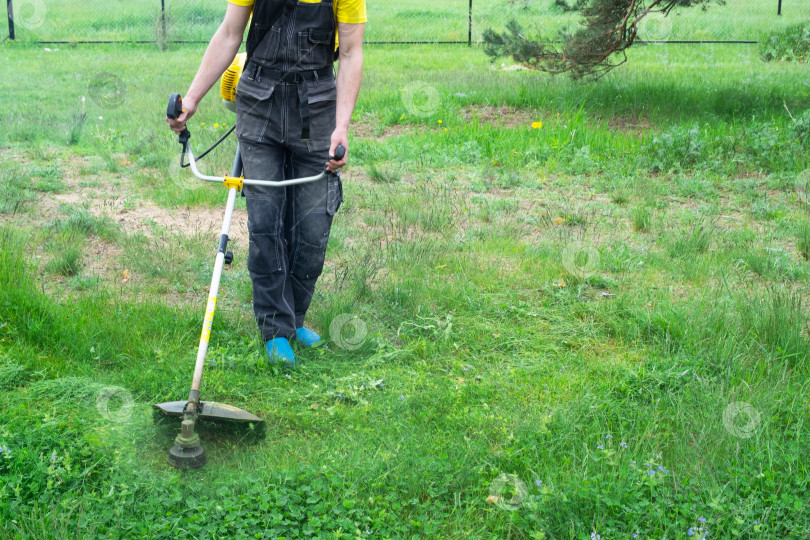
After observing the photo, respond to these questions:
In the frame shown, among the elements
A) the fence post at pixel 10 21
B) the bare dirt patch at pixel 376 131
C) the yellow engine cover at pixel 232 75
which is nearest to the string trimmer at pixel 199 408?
the yellow engine cover at pixel 232 75

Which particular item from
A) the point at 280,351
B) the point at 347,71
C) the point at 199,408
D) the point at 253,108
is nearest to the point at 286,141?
the point at 253,108

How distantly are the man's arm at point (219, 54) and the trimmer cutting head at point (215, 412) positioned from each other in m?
1.31

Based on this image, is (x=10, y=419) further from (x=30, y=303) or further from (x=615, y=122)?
(x=615, y=122)

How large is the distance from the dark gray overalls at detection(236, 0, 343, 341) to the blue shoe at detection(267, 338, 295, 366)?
0.19ft

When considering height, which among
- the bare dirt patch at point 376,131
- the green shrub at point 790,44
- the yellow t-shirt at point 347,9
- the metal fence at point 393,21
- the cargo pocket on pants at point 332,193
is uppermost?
the metal fence at point 393,21

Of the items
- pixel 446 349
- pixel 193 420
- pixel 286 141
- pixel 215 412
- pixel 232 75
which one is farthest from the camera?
pixel 446 349

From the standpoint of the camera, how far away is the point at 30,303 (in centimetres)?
384

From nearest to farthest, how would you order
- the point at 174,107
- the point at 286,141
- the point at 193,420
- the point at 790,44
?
the point at 193,420
the point at 174,107
the point at 286,141
the point at 790,44

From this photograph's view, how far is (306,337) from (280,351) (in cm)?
29

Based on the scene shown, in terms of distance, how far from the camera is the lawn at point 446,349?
106 inches

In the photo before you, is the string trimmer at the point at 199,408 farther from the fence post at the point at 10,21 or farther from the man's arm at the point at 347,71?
the fence post at the point at 10,21

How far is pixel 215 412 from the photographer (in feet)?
9.83

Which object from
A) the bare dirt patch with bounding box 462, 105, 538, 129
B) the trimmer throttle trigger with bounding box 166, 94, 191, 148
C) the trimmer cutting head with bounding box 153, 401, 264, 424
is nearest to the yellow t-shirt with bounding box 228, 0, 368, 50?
the trimmer throttle trigger with bounding box 166, 94, 191, 148

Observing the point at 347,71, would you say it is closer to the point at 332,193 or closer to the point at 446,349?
the point at 332,193
